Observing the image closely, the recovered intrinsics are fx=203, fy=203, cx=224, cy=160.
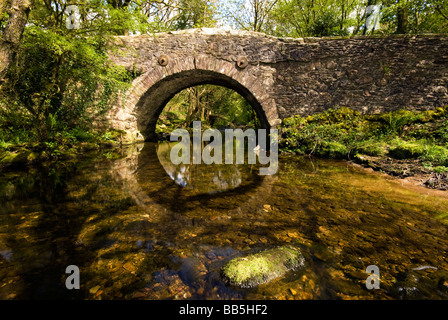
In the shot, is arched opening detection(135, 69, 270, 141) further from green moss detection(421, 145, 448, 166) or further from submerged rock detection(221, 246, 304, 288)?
submerged rock detection(221, 246, 304, 288)

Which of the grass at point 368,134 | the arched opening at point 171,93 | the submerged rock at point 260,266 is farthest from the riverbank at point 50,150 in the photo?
the grass at point 368,134

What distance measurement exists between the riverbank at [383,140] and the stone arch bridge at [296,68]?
46 cm

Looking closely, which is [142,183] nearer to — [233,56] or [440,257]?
[440,257]

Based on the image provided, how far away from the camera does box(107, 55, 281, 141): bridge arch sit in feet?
26.2

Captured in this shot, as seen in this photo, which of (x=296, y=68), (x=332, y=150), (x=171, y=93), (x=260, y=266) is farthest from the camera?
(x=171, y=93)

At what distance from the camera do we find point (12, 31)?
3449 mm

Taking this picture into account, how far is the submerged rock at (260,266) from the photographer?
5.17ft

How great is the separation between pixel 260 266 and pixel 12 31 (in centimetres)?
525

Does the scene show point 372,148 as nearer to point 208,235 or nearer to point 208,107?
point 208,235

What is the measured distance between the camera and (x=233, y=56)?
790 cm

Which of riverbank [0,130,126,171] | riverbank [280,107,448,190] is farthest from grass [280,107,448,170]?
riverbank [0,130,126,171]

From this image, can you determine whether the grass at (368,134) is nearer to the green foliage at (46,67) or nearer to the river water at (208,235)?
the river water at (208,235)

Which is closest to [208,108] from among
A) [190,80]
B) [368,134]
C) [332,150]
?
[190,80]
